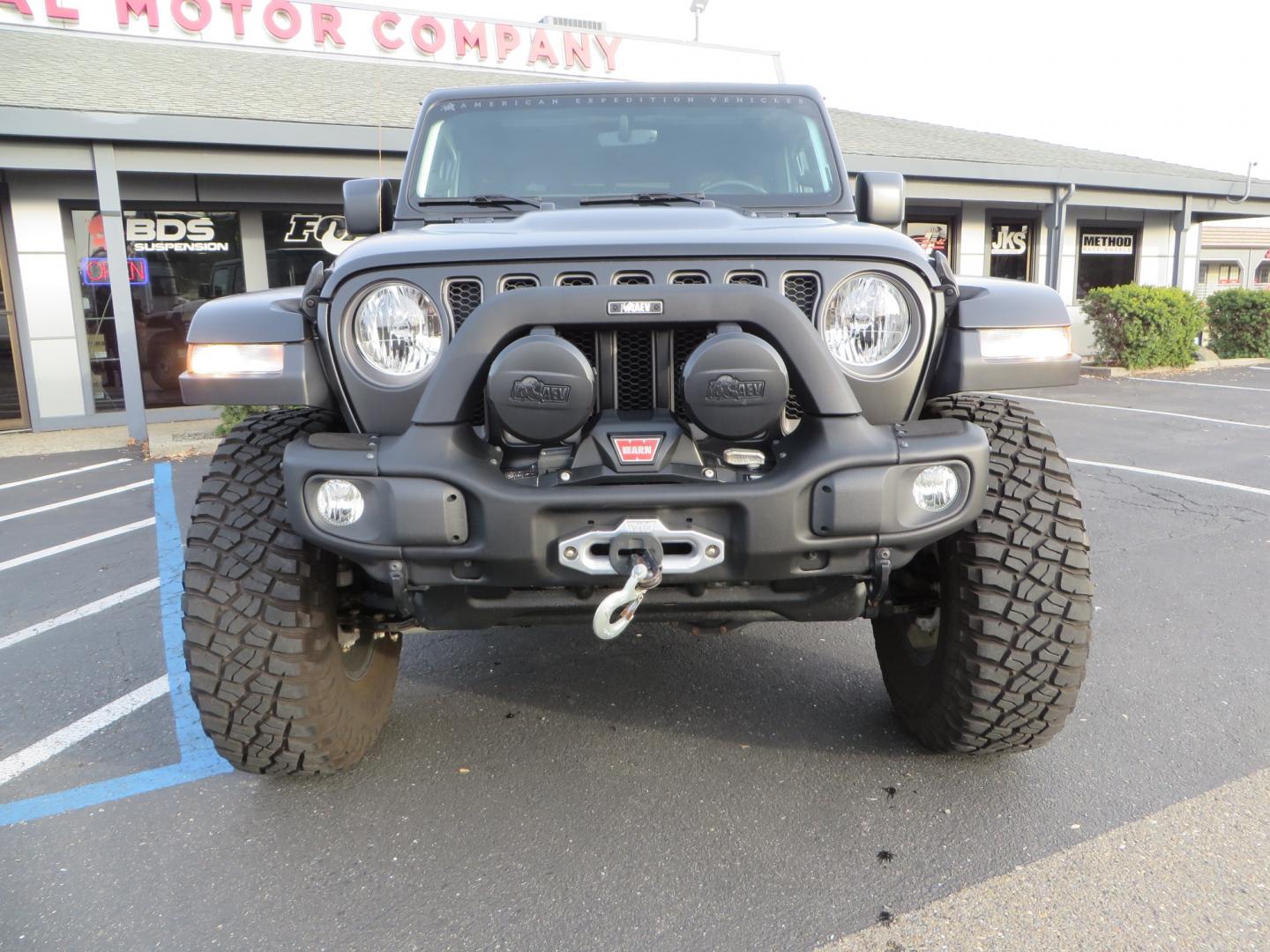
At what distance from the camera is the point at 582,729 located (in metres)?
2.96

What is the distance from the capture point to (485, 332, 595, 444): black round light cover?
199 cm

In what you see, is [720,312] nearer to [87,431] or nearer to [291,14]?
[87,431]

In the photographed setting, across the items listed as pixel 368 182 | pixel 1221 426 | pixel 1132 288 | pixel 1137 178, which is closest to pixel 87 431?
pixel 368 182

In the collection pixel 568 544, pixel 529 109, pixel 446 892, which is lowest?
pixel 446 892

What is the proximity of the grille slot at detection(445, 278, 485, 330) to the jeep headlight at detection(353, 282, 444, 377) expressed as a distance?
0.04 metres

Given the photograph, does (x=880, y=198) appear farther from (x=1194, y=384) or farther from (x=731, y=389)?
(x=1194, y=384)

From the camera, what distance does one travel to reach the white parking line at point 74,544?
5154mm

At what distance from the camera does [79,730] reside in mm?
3051

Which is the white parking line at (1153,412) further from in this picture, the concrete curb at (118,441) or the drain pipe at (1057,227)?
the concrete curb at (118,441)

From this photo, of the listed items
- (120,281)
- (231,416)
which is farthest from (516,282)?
(120,281)

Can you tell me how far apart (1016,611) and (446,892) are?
154 centimetres

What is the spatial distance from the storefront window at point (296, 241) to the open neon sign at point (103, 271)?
4.60 feet

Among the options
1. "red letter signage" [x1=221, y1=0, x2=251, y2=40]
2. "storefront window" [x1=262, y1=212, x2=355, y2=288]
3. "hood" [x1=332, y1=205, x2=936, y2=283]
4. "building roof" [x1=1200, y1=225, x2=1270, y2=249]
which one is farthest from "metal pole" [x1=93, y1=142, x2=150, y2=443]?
"building roof" [x1=1200, y1=225, x2=1270, y2=249]

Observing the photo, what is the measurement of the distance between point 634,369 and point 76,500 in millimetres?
6253
